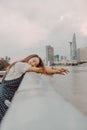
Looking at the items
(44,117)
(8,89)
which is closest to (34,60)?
(8,89)

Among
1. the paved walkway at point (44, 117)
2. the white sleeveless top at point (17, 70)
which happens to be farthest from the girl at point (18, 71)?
the paved walkway at point (44, 117)

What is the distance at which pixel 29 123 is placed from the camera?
1037 mm

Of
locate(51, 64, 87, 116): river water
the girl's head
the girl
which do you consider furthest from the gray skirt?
locate(51, 64, 87, 116): river water

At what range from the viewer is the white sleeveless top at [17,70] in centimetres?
227

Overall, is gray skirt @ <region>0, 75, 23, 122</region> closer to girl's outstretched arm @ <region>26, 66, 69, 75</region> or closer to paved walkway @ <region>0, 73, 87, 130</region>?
girl's outstretched arm @ <region>26, 66, 69, 75</region>

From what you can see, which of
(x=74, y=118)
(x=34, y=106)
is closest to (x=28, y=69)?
(x=34, y=106)

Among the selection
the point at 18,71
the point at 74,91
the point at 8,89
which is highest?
the point at 18,71

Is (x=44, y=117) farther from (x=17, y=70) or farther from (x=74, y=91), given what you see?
(x=74, y=91)

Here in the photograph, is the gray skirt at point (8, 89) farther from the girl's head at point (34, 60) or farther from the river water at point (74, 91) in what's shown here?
the river water at point (74, 91)

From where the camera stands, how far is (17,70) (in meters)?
2.33

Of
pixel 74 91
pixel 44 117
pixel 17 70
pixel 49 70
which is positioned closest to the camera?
pixel 44 117

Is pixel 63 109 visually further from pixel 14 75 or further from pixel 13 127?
pixel 14 75

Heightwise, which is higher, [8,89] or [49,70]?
[49,70]

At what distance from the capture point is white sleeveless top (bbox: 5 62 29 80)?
2.27 metres
